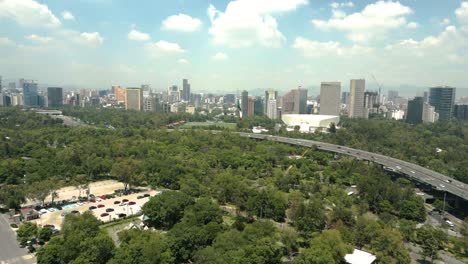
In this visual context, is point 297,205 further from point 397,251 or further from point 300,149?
point 300,149

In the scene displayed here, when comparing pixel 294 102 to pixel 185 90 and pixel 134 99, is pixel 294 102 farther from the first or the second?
pixel 185 90

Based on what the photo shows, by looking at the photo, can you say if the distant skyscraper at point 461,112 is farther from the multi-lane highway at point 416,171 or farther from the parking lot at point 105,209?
the parking lot at point 105,209

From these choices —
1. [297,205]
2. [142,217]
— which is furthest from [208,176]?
[297,205]

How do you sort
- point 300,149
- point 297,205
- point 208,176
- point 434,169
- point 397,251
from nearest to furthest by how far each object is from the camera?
point 397,251 → point 297,205 → point 208,176 → point 434,169 → point 300,149

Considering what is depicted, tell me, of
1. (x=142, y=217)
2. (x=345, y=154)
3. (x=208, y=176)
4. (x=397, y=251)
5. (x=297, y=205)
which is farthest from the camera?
(x=345, y=154)

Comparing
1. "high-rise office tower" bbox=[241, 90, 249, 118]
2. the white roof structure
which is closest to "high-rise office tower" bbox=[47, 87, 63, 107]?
"high-rise office tower" bbox=[241, 90, 249, 118]

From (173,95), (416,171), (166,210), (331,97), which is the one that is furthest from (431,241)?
(173,95)
